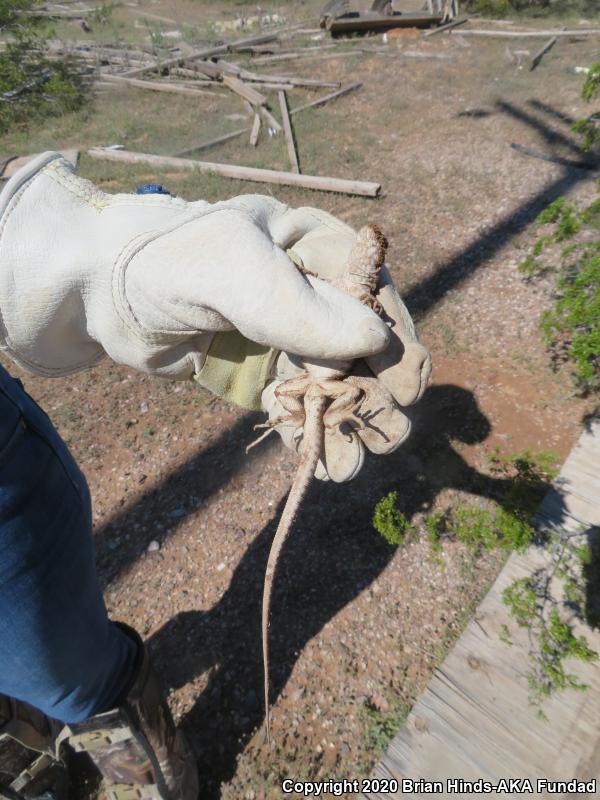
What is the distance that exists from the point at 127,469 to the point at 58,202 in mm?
2919

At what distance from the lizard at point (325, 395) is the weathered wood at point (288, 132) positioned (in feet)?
21.9

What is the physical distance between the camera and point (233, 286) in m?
1.40

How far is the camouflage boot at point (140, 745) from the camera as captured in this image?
1730mm

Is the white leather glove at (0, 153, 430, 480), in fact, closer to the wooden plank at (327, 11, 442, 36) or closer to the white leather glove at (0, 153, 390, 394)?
the white leather glove at (0, 153, 390, 394)

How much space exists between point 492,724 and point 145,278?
8.94ft

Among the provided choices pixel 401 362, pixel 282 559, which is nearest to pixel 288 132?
pixel 282 559

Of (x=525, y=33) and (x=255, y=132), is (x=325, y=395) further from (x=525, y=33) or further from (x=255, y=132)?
(x=525, y=33)

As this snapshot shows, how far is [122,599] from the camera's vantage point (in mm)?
3150

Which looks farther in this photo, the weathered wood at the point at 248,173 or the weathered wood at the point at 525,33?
the weathered wood at the point at 525,33

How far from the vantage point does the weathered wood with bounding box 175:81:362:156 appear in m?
8.91

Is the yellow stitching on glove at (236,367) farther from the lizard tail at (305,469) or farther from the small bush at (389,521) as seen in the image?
the small bush at (389,521)

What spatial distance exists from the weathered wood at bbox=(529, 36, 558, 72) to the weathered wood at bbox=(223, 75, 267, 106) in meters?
6.07

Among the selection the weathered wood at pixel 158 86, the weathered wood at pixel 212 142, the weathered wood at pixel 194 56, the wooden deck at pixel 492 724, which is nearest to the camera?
the wooden deck at pixel 492 724

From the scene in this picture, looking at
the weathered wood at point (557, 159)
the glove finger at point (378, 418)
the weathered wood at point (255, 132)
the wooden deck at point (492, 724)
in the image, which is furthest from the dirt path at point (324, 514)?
the weathered wood at point (255, 132)
